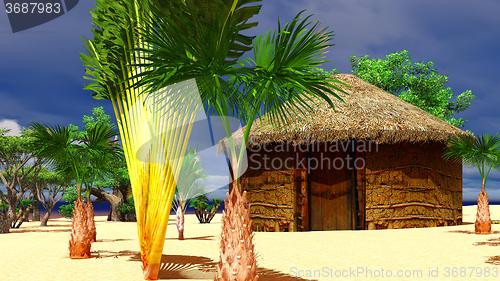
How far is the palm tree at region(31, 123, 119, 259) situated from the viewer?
9.54m

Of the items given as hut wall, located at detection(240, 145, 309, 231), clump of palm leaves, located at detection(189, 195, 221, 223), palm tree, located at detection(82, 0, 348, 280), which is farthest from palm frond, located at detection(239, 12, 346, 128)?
clump of palm leaves, located at detection(189, 195, 221, 223)

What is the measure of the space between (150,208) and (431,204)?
1073cm

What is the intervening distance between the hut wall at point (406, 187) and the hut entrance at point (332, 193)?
1.85 ft

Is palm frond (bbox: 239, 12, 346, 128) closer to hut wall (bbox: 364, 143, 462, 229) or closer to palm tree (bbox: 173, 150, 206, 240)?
palm tree (bbox: 173, 150, 206, 240)

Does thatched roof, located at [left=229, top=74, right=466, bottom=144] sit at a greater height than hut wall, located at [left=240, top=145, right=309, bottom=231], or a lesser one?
greater

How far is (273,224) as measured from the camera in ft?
50.6

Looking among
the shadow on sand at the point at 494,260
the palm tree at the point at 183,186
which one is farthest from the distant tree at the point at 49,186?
the shadow on sand at the point at 494,260

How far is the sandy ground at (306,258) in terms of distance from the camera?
753 cm

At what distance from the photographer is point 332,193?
1533 centimetres

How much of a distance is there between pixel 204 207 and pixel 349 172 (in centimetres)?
1083

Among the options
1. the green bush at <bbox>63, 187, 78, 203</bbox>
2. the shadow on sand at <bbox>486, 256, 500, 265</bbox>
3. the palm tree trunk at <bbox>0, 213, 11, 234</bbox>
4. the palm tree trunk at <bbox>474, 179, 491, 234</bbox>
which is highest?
the green bush at <bbox>63, 187, 78, 203</bbox>

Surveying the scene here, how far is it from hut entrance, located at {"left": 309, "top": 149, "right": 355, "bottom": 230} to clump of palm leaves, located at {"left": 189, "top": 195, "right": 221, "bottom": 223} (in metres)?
9.94

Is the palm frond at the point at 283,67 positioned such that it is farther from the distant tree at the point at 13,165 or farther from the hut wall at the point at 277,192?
the distant tree at the point at 13,165

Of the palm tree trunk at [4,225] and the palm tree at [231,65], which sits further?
the palm tree trunk at [4,225]
